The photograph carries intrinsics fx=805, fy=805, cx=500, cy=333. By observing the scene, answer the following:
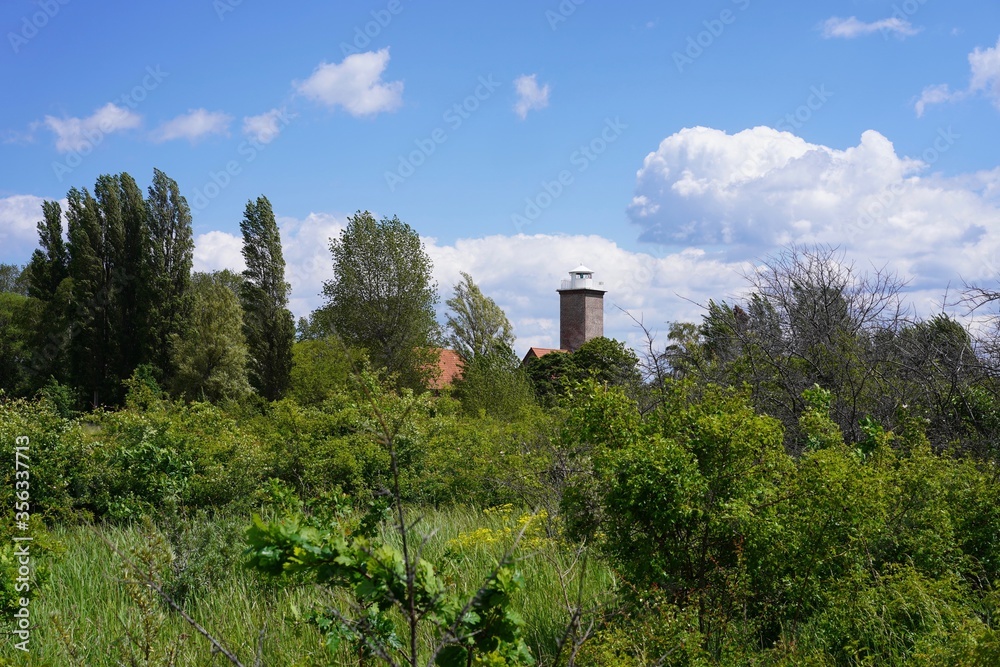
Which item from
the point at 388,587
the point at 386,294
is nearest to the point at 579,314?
the point at 386,294

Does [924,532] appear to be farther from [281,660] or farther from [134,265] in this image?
[134,265]

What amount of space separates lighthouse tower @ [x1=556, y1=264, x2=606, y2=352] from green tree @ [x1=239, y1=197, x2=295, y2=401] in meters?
19.6

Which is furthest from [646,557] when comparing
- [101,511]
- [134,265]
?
[134,265]

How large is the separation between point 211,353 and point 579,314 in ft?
72.3

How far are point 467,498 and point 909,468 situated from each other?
630 centimetres

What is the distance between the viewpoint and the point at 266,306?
31.2 meters

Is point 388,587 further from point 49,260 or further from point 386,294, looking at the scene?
point 49,260

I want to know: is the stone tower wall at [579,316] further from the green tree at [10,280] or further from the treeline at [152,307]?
the green tree at [10,280]

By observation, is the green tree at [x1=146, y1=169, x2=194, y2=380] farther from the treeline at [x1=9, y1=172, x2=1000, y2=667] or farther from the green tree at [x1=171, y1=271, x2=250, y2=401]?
the treeline at [x1=9, y1=172, x2=1000, y2=667]

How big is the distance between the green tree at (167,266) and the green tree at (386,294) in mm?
6038

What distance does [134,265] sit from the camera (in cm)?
3319

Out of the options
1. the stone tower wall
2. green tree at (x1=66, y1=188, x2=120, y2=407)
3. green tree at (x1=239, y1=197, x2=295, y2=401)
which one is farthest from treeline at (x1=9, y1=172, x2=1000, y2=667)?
the stone tower wall

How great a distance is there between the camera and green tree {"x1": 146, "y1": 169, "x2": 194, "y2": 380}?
107 ft
